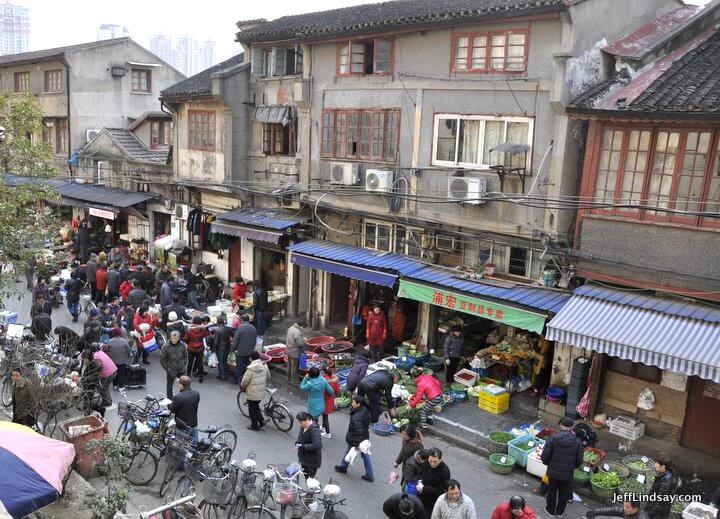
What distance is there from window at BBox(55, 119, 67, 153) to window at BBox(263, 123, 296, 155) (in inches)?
648

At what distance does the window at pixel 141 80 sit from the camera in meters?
34.4

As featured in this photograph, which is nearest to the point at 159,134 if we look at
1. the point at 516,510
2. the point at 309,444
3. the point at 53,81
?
the point at 53,81

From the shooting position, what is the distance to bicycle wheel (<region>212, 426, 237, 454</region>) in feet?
38.7

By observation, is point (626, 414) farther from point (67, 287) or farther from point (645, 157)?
point (67, 287)

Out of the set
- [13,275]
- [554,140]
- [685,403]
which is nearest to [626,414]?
[685,403]

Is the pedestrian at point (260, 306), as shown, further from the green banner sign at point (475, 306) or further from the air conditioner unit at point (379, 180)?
the green banner sign at point (475, 306)

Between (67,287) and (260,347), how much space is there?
779 centimetres

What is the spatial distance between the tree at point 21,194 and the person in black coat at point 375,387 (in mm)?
8371

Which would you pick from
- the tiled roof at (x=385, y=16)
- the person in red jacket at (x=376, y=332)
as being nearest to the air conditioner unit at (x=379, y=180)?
the person in red jacket at (x=376, y=332)

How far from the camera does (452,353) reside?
1683 centimetres

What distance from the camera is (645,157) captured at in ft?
43.6

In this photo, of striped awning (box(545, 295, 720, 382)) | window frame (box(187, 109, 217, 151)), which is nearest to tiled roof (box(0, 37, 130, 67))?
window frame (box(187, 109, 217, 151))

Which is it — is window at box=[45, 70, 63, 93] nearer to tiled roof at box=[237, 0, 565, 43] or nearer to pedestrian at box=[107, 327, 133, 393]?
tiled roof at box=[237, 0, 565, 43]

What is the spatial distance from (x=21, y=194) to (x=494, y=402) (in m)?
12.0
